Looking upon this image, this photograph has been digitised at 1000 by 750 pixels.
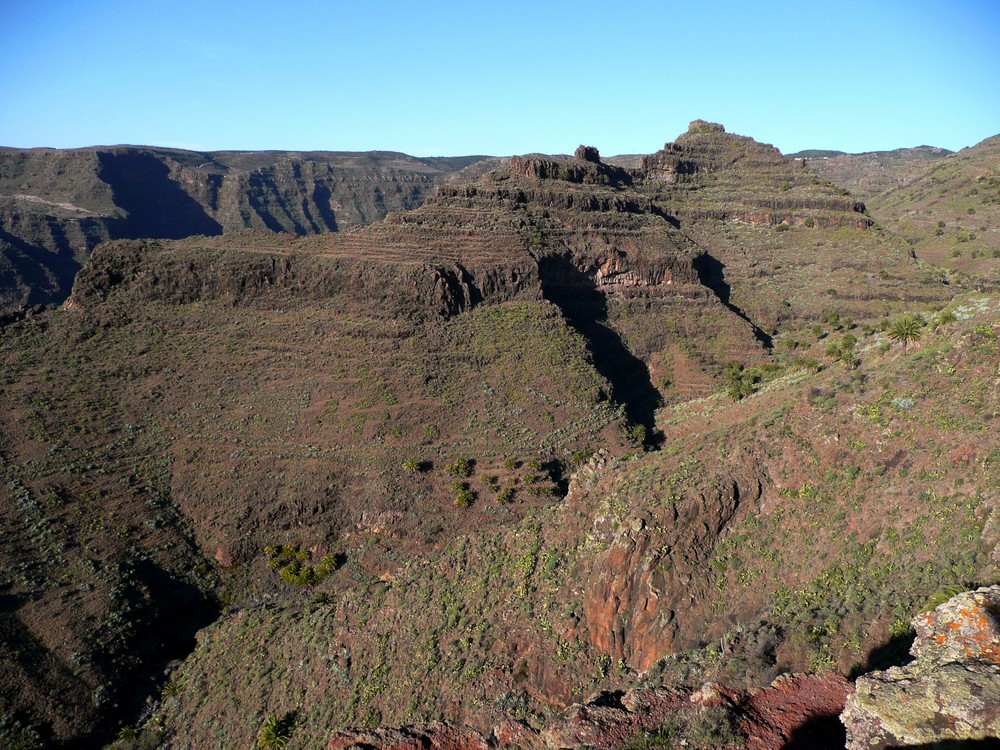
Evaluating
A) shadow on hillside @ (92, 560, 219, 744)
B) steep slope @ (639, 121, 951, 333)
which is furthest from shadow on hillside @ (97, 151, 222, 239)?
shadow on hillside @ (92, 560, 219, 744)

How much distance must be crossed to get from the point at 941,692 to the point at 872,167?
165 m

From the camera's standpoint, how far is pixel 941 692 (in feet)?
27.8

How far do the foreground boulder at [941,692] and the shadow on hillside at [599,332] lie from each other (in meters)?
30.6

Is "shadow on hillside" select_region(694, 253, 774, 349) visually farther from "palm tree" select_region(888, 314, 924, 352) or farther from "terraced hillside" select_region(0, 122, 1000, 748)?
"palm tree" select_region(888, 314, 924, 352)

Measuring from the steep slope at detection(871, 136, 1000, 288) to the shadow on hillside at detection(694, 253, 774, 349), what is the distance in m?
17.8

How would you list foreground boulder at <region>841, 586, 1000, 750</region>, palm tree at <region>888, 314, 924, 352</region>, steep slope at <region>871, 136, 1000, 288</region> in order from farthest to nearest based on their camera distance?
1. steep slope at <region>871, 136, 1000, 288</region>
2. palm tree at <region>888, 314, 924, 352</region>
3. foreground boulder at <region>841, 586, 1000, 750</region>

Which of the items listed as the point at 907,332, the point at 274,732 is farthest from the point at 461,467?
A: the point at 907,332

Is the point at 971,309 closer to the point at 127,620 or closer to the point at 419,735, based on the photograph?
the point at 419,735

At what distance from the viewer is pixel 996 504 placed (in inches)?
559

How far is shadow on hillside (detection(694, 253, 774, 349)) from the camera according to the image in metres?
50.7

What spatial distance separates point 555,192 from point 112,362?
1472 inches

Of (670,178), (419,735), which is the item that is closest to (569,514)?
(419,735)

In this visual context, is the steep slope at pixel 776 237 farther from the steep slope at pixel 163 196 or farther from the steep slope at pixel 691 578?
the steep slope at pixel 163 196

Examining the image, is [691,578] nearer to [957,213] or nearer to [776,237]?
[776,237]
